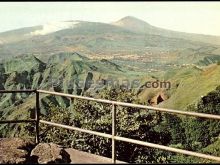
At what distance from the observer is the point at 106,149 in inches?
1124

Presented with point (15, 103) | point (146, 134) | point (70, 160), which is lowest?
point (15, 103)

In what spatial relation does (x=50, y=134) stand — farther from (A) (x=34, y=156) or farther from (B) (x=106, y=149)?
(A) (x=34, y=156)

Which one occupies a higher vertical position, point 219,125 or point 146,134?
point 146,134

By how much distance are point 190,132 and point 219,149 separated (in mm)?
16192

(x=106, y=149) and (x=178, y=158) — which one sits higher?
(x=106, y=149)

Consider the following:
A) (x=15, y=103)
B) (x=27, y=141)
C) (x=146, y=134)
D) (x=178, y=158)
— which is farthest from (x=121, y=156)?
(x=15, y=103)

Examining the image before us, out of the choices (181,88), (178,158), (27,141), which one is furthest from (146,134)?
(181,88)

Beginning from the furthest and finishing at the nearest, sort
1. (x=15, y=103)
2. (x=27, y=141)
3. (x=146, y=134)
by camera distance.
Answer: (x=15, y=103) < (x=146, y=134) < (x=27, y=141)

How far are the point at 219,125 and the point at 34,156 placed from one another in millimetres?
60764

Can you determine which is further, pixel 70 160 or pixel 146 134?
pixel 146 134

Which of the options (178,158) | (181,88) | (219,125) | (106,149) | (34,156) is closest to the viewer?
(34,156)

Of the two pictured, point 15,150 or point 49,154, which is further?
point 15,150

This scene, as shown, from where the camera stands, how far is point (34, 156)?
6176 mm

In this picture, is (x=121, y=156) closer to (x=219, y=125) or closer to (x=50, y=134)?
(x=50, y=134)
